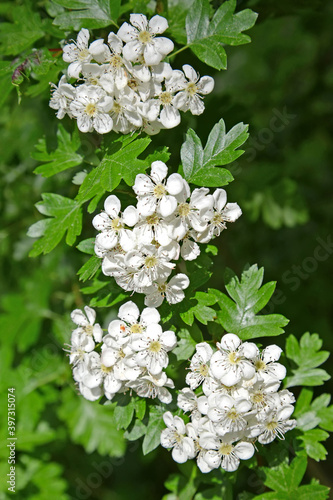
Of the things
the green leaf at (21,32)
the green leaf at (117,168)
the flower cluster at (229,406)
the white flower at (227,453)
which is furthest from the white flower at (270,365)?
the green leaf at (21,32)

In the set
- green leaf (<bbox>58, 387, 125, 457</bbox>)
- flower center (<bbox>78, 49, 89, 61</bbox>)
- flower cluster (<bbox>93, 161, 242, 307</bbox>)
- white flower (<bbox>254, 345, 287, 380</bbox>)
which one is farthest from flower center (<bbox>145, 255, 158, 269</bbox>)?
green leaf (<bbox>58, 387, 125, 457</bbox>)

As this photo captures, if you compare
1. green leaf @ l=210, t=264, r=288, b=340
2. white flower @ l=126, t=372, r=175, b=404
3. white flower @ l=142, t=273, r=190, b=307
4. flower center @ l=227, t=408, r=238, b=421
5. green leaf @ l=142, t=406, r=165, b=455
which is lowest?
green leaf @ l=142, t=406, r=165, b=455

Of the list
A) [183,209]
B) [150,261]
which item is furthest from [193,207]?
[150,261]

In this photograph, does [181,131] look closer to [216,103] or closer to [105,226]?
[216,103]

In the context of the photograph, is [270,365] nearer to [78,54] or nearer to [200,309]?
[200,309]

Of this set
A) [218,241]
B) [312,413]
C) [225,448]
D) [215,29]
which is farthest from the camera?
[218,241]

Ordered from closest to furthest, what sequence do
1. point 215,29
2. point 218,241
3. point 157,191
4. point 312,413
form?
point 157,191, point 215,29, point 312,413, point 218,241

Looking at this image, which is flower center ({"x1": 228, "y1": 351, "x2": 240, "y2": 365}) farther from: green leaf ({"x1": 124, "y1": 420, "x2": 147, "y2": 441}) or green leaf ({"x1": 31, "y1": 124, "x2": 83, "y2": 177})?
green leaf ({"x1": 31, "y1": 124, "x2": 83, "y2": 177})
